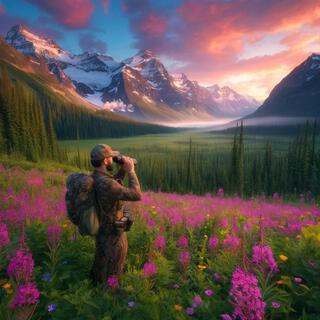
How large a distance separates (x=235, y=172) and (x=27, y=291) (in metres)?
78.4

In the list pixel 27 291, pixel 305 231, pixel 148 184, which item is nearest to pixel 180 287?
pixel 305 231

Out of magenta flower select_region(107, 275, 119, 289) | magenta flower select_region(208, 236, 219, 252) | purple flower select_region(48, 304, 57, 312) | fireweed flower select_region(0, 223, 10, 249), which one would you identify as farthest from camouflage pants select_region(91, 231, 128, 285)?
magenta flower select_region(208, 236, 219, 252)

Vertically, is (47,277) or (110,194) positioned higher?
(110,194)

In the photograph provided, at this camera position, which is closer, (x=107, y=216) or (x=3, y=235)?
(x=3, y=235)

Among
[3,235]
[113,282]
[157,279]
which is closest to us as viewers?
[3,235]

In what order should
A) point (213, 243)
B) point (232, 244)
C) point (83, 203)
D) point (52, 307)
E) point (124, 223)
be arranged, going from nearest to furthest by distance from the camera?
point (52, 307), point (83, 203), point (124, 223), point (232, 244), point (213, 243)

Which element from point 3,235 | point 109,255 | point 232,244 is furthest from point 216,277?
point 3,235

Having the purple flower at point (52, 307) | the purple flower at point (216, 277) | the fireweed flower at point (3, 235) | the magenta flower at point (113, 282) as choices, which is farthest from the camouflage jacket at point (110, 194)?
the purple flower at point (216, 277)

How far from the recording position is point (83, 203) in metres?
4.74

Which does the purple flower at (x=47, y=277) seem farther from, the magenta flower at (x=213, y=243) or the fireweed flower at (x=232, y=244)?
the fireweed flower at (x=232, y=244)

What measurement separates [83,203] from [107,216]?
527 millimetres

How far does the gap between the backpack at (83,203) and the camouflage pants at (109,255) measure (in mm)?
388

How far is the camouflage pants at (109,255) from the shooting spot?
501 cm

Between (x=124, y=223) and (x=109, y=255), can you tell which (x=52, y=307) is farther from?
(x=124, y=223)
